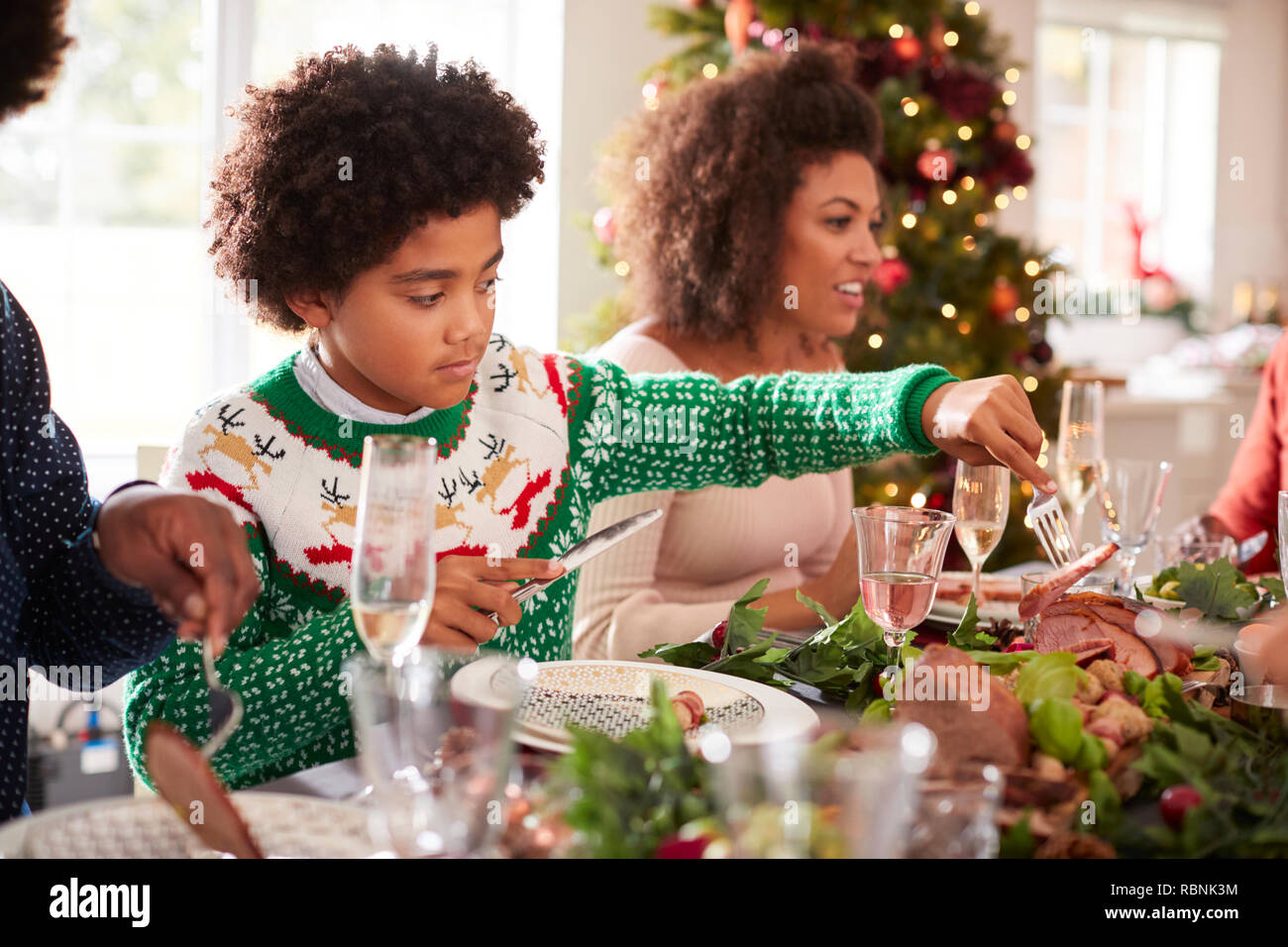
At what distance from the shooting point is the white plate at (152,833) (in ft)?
2.23

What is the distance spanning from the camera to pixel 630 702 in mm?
988

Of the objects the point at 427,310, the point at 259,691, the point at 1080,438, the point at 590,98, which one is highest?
the point at 590,98

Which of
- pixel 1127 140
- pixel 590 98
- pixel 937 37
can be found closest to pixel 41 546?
pixel 937 37

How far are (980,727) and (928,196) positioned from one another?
267 cm

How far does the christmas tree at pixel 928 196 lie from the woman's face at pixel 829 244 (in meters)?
0.74

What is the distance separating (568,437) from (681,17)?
210cm

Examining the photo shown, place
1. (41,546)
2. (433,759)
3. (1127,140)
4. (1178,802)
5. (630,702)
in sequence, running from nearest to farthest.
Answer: (433,759) < (1178,802) < (630,702) < (41,546) < (1127,140)

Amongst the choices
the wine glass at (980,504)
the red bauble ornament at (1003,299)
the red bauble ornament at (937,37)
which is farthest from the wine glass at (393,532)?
the red bauble ornament at (937,37)

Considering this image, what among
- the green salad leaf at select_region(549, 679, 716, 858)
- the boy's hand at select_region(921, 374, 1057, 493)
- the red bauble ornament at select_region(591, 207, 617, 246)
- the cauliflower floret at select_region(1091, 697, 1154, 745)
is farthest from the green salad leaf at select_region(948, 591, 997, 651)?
the red bauble ornament at select_region(591, 207, 617, 246)

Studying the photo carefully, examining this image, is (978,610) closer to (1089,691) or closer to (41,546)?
(1089,691)

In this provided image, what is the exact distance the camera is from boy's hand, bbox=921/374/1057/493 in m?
1.26

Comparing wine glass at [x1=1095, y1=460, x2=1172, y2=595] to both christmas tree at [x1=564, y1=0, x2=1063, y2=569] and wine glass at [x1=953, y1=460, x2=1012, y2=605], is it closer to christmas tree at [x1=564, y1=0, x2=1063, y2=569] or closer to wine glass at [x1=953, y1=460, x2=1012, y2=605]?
wine glass at [x1=953, y1=460, x2=1012, y2=605]
